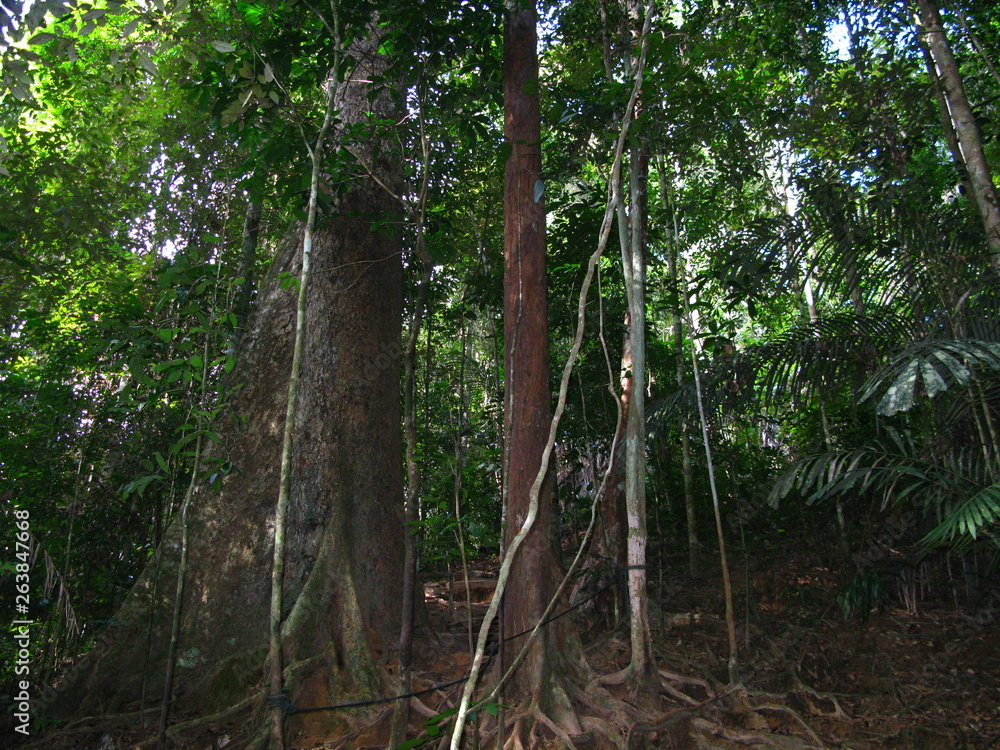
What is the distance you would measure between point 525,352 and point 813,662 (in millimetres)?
3019

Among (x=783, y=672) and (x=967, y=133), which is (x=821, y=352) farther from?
(x=783, y=672)

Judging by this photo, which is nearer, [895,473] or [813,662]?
[895,473]

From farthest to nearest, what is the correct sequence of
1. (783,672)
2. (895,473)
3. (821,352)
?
(821,352) → (783,672) → (895,473)

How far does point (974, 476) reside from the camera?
376 cm

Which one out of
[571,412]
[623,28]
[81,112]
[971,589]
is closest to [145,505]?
[571,412]

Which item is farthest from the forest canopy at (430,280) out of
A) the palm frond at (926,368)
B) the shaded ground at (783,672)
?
the shaded ground at (783,672)

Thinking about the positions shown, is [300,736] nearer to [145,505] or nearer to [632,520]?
[632,520]

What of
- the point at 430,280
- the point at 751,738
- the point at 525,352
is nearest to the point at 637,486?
the point at 525,352

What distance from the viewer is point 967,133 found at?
4.07 m

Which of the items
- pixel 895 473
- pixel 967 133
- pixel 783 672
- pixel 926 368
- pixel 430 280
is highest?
pixel 967 133

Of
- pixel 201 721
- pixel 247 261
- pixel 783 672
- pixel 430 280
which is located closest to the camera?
pixel 201 721

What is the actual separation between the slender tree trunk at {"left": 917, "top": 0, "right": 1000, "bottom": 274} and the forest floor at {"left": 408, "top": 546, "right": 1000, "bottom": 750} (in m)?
2.41

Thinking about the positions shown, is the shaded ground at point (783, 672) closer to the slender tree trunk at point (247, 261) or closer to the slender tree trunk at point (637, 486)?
the slender tree trunk at point (637, 486)

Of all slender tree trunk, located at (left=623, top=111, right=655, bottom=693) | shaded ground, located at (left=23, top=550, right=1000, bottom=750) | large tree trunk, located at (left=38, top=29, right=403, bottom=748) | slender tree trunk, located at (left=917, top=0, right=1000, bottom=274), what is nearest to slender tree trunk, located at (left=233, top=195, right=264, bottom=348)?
large tree trunk, located at (left=38, top=29, right=403, bottom=748)
